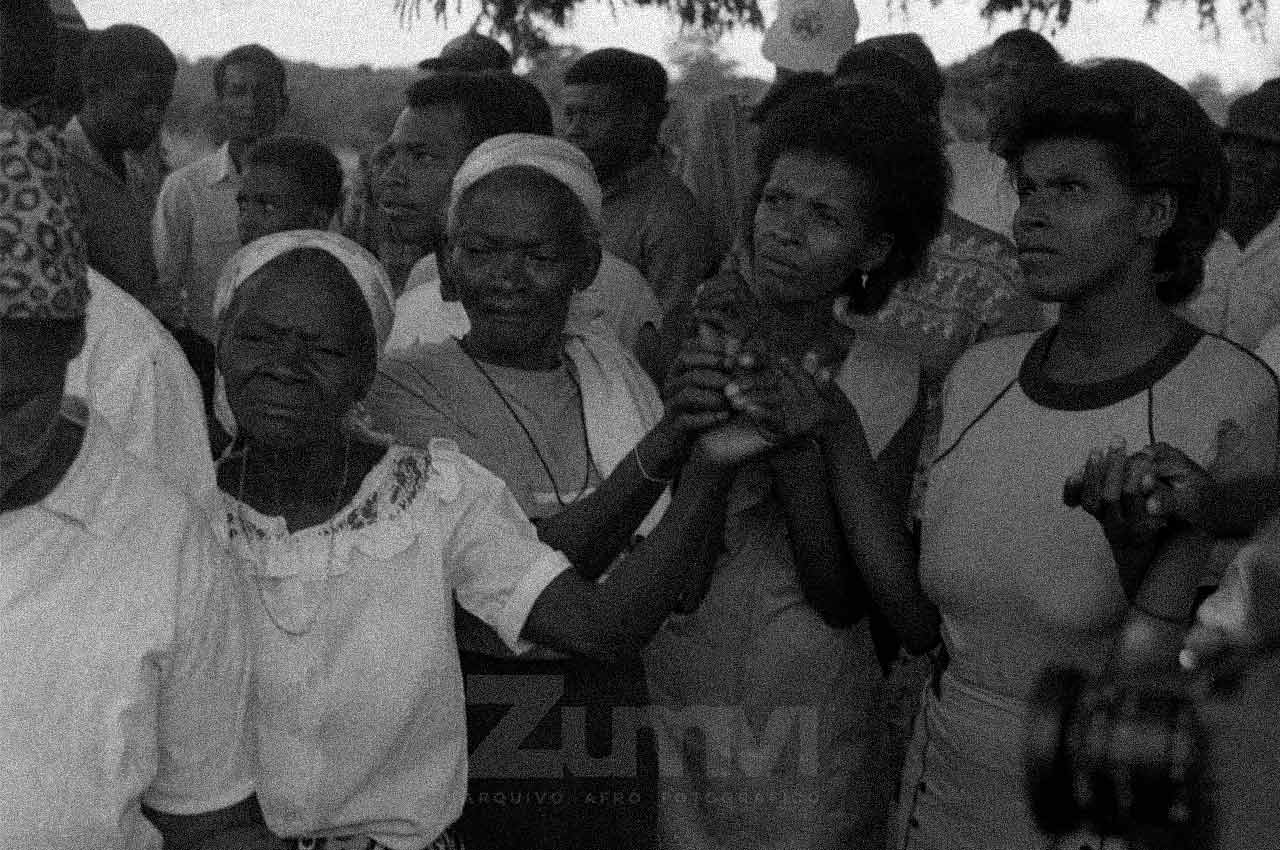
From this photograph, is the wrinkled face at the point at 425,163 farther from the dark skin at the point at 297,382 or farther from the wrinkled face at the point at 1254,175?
the wrinkled face at the point at 1254,175

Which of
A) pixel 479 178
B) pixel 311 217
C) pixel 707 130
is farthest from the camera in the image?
pixel 707 130

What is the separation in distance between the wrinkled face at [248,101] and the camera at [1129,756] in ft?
19.1

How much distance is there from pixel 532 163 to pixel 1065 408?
40.8 inches

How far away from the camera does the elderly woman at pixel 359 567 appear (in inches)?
102

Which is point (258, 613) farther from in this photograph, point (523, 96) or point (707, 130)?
point (707, 130)

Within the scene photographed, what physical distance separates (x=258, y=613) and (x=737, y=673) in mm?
993

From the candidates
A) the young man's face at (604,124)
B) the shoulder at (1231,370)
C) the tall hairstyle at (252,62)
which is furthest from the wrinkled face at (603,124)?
the shoulder at (1231,370)

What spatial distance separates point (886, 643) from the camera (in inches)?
130

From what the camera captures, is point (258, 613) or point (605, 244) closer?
point (258, 613)

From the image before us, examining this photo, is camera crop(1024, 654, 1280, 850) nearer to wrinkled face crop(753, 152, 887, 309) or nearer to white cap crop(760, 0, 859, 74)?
wrinkled face crop(753, 152, 887, 309)

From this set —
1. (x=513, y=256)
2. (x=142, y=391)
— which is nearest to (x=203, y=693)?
(x=142, y=391)

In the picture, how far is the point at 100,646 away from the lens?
7.04ft

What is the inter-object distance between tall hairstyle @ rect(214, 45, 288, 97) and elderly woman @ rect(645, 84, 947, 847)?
4651 millimetres

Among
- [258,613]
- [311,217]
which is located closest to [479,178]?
[258,613]
